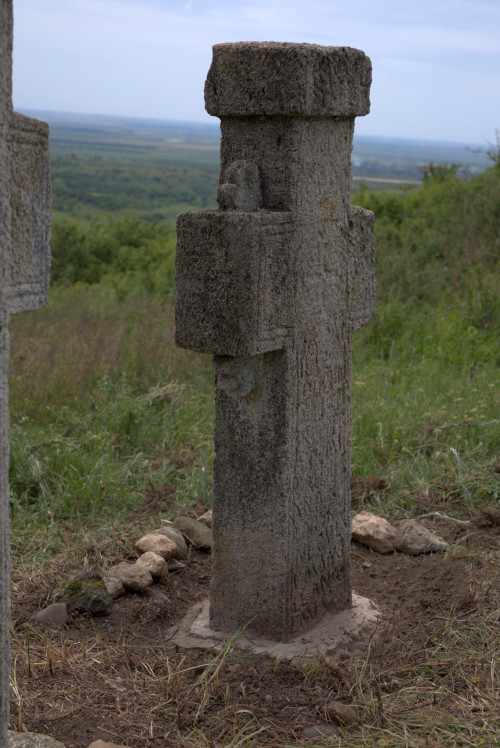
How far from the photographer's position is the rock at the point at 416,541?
162 inches

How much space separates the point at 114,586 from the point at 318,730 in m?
1.26

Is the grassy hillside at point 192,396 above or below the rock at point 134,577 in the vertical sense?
above

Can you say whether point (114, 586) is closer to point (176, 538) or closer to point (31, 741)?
point (176, 538)

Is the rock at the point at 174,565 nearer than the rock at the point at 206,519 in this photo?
Yes

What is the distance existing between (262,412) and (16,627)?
135 cm

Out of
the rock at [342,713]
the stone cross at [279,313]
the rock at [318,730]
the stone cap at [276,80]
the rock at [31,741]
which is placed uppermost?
the stone cap at [276,80]

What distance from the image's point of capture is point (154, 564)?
12.5 ft

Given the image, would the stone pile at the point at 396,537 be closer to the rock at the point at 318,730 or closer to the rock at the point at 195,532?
the rock at the point at 195,532

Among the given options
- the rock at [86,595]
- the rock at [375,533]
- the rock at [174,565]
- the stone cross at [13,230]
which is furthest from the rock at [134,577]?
the stone cross at [13,230]

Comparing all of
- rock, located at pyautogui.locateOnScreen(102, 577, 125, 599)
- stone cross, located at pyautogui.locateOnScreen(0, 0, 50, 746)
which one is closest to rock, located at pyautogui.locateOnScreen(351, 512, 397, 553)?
rock, located at pyautogui.locateOnScreen(102, 577, 125, 599)

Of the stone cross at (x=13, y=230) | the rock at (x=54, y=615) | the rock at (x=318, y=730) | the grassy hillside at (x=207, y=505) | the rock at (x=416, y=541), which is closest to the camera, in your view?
the stone cross at (x=13, y=230)

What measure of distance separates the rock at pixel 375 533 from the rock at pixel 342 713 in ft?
4.78

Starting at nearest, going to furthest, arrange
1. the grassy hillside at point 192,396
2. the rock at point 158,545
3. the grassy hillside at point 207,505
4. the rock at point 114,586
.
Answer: the grassy hillside at point 207,505 → the rock at point 114,586 → the rock at point 158,545 → the grassy hillside at point 192,396

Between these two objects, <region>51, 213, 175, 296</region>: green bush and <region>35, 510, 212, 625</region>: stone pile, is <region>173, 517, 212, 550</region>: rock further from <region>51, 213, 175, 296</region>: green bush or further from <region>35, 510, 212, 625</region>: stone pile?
<region>51, 213, 175, 296</region>: green bush
